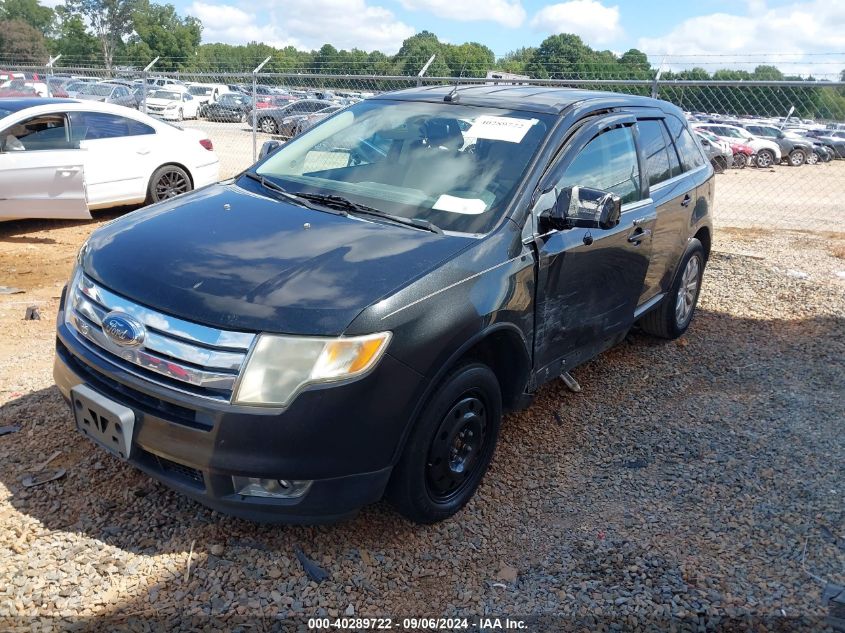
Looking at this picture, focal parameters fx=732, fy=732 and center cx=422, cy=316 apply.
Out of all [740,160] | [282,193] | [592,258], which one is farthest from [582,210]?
[740,160]

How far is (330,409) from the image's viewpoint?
2.63m

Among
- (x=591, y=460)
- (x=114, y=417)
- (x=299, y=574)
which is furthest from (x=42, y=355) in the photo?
(x=591, y=460)

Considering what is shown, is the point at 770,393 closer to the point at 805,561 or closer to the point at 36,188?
the point at 805,561

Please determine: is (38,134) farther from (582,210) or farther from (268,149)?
(582,210)

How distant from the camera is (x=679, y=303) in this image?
570 centimetres

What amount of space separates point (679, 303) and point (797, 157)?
26231 mm

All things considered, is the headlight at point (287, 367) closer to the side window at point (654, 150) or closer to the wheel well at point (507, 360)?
the wheel well at point (507, 360)

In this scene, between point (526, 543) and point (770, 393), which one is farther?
point (770, 393)

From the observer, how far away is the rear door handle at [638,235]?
4.34 m

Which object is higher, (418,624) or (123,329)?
(123,329)

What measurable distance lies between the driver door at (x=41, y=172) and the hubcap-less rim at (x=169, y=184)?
3.60 feet

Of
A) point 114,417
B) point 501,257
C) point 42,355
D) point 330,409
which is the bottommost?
point 42,355

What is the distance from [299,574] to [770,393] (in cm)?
364

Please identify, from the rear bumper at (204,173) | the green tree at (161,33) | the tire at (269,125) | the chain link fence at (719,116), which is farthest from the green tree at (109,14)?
the rear bumper at (204,173)
